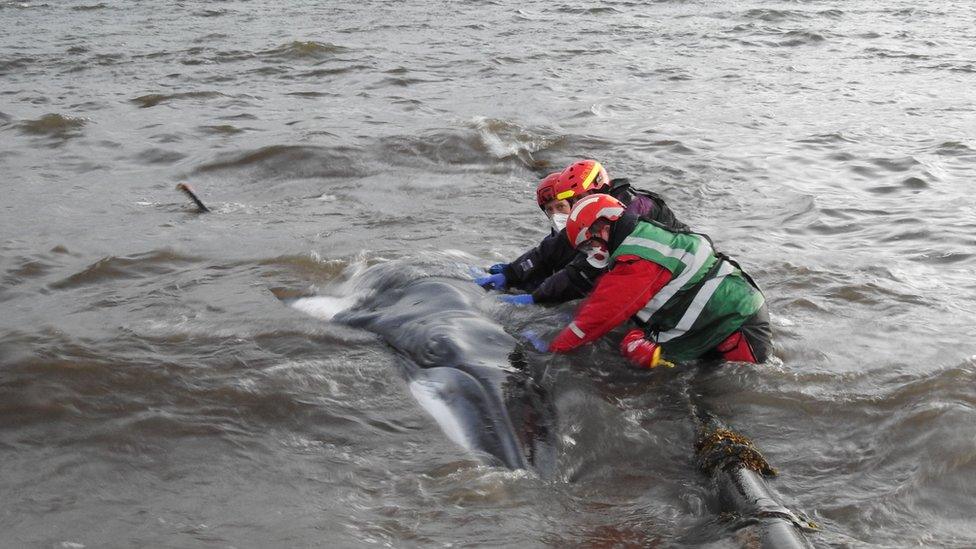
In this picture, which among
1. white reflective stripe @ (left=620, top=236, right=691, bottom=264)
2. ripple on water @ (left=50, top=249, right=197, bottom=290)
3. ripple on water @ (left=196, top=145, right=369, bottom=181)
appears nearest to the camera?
white reflective stripe @ (left=620, top=236, right=691, bottom=264)

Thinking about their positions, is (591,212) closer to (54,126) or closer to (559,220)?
(559,220)

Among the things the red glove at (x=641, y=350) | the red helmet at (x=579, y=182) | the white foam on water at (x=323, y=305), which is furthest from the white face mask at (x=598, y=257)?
the white foam on water at (x=323, y=305)

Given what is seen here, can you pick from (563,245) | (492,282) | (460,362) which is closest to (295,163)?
(492,282)

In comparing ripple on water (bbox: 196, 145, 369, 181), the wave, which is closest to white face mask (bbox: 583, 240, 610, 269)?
ripple on water (bbox: 196, 145, 369, 181)

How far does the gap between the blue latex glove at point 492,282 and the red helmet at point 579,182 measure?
2.83 ft

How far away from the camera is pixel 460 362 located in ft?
17.8

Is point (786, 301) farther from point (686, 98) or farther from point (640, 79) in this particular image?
point (640, 79)

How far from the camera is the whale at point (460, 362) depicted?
186 inches

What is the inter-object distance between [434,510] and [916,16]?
19.7m

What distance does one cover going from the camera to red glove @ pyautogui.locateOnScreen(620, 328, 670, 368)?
5.57m

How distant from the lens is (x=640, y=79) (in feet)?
49.2

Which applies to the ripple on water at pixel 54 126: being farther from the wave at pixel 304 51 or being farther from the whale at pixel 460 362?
the whale at pixel 460 362

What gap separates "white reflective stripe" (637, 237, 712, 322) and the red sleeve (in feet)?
0.14

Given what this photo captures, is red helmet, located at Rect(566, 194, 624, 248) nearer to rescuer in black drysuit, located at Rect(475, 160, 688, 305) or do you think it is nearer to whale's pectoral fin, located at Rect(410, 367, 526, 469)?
rescuer in black drysuit, located at Rect(475, 160, 688, 305)
